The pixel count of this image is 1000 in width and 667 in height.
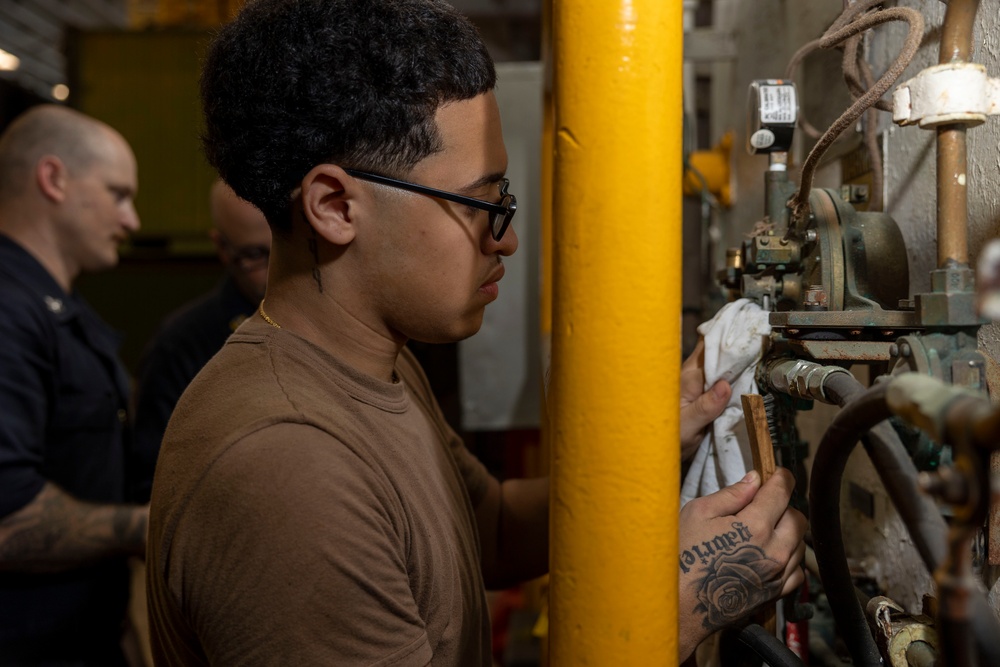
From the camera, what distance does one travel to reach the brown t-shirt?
73cm

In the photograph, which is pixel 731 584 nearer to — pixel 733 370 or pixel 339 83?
pixel 733 370

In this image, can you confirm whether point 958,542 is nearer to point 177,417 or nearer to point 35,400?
point 177,417

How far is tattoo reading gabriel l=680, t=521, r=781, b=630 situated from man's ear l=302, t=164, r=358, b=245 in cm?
55

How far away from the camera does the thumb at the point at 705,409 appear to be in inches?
39.6

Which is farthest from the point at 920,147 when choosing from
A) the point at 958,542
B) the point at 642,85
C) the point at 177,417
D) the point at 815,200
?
the point at 177,417

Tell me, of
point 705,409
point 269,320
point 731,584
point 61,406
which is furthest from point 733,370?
point 61,406

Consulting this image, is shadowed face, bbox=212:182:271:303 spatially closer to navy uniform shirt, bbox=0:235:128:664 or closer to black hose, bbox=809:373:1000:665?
navy uniform shirt, bbox=0:235:128:664

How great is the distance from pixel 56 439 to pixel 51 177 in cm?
73

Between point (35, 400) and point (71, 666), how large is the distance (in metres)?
0.62

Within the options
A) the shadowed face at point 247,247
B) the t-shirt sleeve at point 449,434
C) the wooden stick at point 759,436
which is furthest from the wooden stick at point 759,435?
the shadowed face at point 247,247

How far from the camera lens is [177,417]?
35.6 inches

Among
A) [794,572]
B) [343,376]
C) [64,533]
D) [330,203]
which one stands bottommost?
[64,533]

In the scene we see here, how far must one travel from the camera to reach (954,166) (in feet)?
2.48

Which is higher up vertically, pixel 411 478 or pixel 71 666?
pixel 411 478
